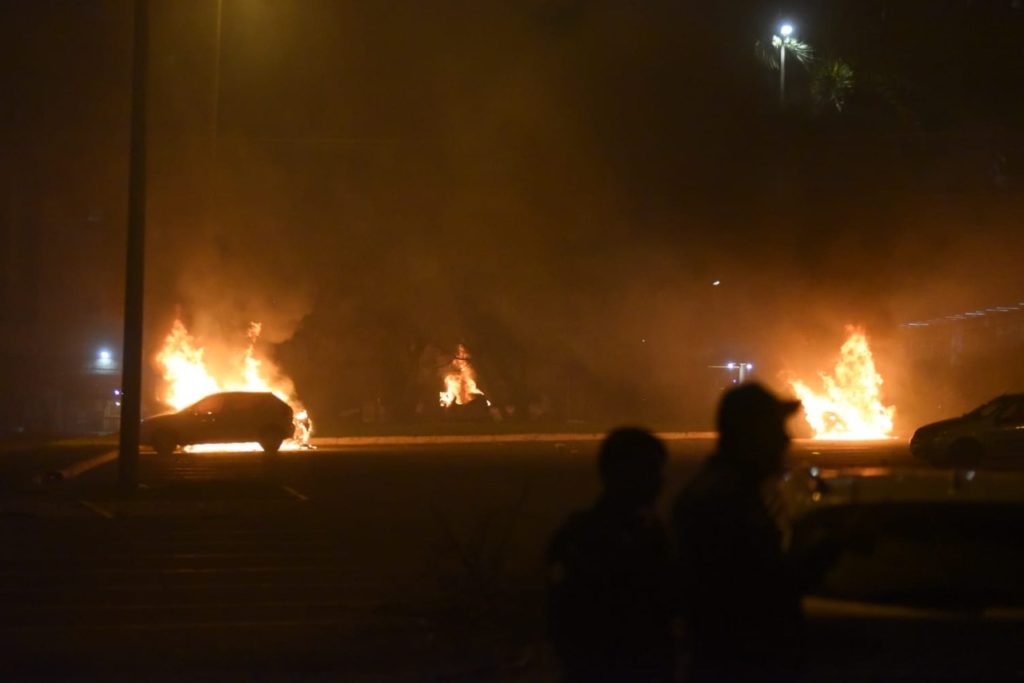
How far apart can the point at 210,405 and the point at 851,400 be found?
2188cm

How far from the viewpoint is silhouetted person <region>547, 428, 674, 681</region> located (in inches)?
164

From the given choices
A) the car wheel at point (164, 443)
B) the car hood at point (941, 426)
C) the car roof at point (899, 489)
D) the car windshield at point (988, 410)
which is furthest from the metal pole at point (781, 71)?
the car wheel at point (164, 443)

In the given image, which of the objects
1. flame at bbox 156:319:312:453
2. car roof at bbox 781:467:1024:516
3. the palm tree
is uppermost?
the palm tree

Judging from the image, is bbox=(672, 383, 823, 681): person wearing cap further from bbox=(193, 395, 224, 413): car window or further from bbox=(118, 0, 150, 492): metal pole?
bbox=(193, 395, 224, 413): car window

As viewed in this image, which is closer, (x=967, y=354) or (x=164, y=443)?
(x=164, y=443)

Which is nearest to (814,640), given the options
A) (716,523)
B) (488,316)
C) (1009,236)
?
(716,523)

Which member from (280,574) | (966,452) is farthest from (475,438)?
(280,574)

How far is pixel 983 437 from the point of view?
26.9 metres

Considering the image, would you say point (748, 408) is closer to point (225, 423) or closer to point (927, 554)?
point (927, 554)

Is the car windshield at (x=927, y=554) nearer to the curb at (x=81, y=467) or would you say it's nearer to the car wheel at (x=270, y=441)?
the curb at (x=81, y=467)

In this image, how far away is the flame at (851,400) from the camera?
43.4 meters

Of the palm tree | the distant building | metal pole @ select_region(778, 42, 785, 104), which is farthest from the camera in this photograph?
the distant building

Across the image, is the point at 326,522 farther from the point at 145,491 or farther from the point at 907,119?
the point at 907,119

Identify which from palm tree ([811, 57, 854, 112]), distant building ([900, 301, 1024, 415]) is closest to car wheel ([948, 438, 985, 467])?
palm tree ([811, 57, 854, 112])
